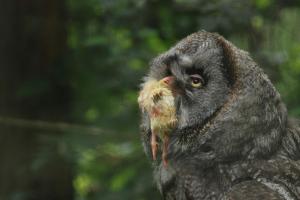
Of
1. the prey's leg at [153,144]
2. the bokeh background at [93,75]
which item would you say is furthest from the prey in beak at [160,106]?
the bokeh background at [93,75]

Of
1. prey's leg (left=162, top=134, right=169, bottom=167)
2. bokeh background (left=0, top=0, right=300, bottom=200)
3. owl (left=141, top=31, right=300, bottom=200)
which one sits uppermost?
owl (left=141, top=31, right=300, bottom=200)

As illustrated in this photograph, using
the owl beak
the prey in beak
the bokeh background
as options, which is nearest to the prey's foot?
the prey in beak

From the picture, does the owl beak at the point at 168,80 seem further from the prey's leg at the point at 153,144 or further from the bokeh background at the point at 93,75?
the bokeh background at the point at 93,75

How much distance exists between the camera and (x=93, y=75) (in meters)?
7.26

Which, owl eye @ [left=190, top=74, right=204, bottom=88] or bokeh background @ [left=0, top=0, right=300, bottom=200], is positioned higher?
owl eye @ [left=190, top=74, right=204, bottom=88]

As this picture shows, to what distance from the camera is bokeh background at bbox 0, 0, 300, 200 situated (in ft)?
22.3

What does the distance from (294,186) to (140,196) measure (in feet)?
8.16

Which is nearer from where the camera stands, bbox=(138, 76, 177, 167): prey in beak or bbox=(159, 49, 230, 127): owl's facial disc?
bbox=(159, 49, 230, 127): owl's facial disc

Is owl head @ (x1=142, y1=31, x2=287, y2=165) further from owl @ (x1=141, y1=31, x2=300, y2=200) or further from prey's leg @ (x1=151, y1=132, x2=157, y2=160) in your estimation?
prey's leg @ (x1=151, y1=132, x2=157, y2=160)

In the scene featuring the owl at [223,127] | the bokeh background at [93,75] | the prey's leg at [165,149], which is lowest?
the bokeh background at [93,75]

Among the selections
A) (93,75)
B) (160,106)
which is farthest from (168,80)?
(93,75)

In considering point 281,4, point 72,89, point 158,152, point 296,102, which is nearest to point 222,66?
point 158,152

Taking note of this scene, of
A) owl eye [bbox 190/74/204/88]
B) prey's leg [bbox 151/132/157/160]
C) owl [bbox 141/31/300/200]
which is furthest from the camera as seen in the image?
prey's leg [bbox 151/132/157/160]

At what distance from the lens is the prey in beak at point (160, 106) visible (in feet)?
15.7
